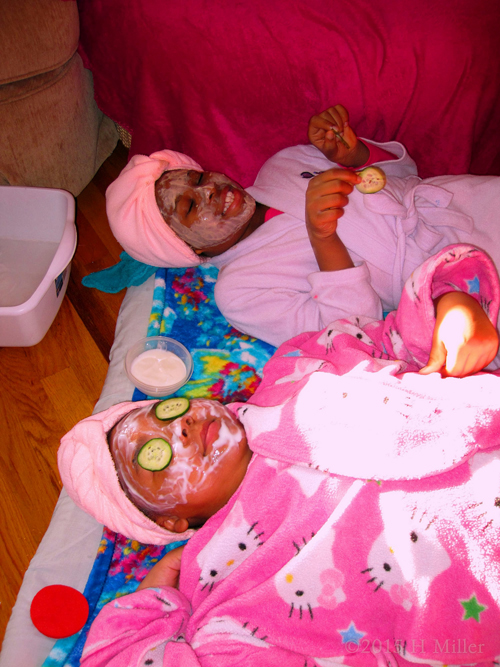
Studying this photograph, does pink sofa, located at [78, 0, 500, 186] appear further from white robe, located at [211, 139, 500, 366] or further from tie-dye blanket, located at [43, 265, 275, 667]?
tie-dye blanket, located at [43, 265, 275, 667]

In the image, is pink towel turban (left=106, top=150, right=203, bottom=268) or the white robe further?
pink towel turban (left=106, top=150, right=203, bottom=268)

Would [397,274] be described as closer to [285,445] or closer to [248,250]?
[248,250]

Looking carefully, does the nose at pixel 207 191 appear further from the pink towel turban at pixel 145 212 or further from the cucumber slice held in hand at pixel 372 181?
the cucumber slice held in hand at pixel 372 181

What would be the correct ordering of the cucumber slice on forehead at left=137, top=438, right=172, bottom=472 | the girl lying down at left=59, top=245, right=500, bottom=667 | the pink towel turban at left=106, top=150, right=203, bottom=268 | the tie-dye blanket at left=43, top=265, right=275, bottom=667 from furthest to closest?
the pink towel turban at left=106, top=150, right=203, bottom=268 → the tie-dye blanket at left=43, top=265, right=275, bottom=667 → the cucumber slice on forehead at left=137, top=438, right=172, bottom=472 → the girl lying down at left=59, top=245, right=500, bottom=667

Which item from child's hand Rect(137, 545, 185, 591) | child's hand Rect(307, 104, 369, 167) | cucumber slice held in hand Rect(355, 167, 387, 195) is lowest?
child's hand Rect(137, 545, 185, 591)

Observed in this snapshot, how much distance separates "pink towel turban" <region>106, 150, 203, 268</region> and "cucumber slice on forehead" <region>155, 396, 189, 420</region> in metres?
0.58

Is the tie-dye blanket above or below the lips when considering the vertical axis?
below

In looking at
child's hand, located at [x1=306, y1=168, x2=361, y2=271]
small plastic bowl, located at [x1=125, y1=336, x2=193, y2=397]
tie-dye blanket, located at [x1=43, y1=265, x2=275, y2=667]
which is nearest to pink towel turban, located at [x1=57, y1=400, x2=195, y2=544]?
tie-dye blanket, located at [x1=43, y1=265, x2=275, y2=667]

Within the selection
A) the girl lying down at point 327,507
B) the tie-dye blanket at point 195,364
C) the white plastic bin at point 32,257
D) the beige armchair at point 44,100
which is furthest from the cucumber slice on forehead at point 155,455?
the beige armchair at point 44,100

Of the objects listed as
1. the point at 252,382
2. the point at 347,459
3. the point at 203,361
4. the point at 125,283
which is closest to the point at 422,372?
the point at 347,459

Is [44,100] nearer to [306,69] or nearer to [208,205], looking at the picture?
[208,205]

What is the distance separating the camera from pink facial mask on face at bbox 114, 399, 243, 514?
1.07m

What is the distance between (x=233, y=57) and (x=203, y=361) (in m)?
0.93

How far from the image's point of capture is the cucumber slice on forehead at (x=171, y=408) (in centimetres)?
111
